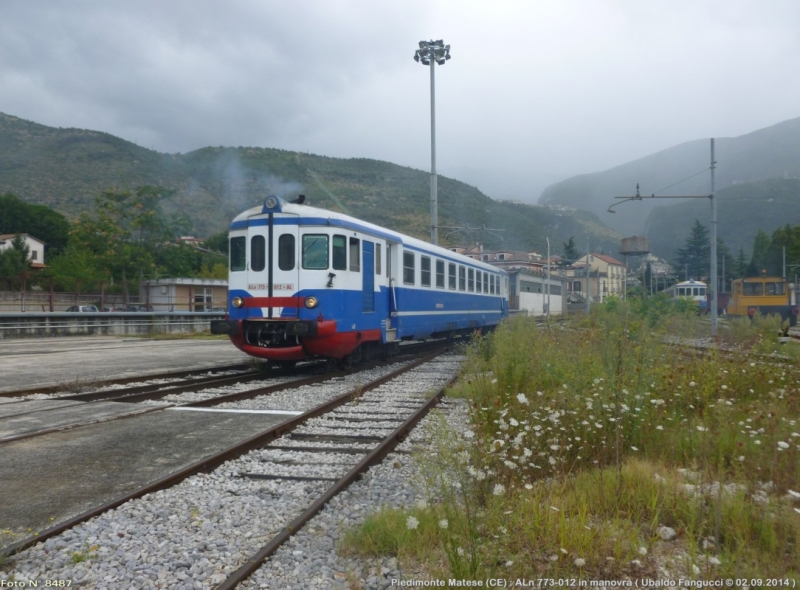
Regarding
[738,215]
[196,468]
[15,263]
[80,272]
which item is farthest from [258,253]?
[738,215]

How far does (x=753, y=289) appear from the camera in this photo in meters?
38.2

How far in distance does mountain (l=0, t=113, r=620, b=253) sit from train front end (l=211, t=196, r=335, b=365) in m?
50.1

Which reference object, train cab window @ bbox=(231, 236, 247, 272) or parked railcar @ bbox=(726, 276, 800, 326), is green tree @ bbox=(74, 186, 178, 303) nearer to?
train cab window @ bbox=(231, 236, 247, 272)

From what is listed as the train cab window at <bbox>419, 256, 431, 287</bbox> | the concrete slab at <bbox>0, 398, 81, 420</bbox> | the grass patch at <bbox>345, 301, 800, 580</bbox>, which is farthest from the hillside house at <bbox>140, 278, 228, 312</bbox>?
the grass patch at <bbox>345, 301, 800, 580</bbox>

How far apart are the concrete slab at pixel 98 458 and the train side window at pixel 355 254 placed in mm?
4538

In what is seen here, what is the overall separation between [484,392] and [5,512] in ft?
16.6

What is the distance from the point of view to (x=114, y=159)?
84.4 meters

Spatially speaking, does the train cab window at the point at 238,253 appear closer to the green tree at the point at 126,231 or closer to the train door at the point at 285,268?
the train door at the point at 285,268

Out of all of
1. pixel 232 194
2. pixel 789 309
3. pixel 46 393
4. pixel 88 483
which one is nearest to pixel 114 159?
pixel 232 194

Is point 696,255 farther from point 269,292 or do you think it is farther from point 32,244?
point 269,292

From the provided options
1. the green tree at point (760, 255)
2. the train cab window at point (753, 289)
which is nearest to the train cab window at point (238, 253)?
the train cab window at point (753, 289)

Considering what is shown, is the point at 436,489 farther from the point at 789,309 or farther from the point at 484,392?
the point at 789,309

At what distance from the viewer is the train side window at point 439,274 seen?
56.8 feet

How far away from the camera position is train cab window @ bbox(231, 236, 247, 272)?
1186 centimetres
